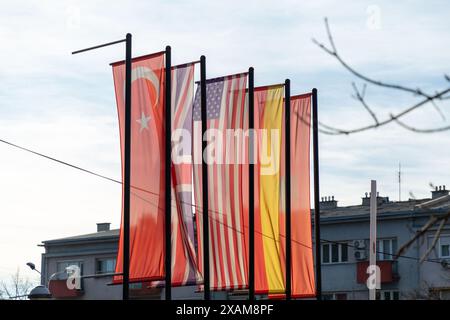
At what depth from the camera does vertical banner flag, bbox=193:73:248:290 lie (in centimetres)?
2672

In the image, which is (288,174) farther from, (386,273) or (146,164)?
(386,273)

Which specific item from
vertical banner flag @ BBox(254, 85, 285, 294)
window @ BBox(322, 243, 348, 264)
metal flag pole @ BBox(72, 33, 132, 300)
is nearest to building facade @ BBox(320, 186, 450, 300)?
window @ BBox(322, 243, 348, 264)

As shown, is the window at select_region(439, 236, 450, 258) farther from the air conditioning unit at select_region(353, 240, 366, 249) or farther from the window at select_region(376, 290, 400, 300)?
the air conditioning unit at select_region(353, 240, 366, 249)

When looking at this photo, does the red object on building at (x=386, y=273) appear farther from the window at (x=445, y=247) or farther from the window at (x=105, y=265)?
the window at (x=105, y=265)

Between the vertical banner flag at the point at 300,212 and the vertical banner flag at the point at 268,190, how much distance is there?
17cm

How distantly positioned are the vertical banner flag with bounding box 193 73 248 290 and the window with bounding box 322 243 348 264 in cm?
3565

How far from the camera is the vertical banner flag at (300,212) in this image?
90.8ft

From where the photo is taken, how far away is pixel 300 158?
28.2 metres

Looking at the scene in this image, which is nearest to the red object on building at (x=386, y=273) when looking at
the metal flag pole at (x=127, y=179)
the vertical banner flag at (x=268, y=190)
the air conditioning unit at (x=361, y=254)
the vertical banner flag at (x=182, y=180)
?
the air conditioning unit at (x=361, y=254)

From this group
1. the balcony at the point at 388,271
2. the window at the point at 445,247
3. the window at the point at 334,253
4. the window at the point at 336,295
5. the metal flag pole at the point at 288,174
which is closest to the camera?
the metal flag pole at the point at 288,174

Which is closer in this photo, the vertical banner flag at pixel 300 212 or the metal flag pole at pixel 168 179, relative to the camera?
the metal flag pole at pixel 168 179

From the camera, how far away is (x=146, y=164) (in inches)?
998

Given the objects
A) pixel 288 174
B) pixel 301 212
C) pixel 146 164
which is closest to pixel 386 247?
pixel 301 212
